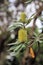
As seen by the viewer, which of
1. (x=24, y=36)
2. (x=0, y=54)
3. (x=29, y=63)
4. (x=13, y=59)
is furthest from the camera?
(x=0, y=54)

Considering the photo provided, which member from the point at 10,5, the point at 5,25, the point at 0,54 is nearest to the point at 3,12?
the point at 10,5

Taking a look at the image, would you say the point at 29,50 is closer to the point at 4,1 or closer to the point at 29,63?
the point at 29,63

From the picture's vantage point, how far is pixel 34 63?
2.39 metres

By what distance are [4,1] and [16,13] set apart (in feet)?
1.41

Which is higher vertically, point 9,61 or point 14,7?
point 14,7

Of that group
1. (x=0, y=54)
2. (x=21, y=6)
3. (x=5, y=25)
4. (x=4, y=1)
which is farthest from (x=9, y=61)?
(x=4, y=1)

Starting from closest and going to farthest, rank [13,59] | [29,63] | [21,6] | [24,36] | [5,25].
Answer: [24,36] < [29,63] < [13,59] < [5,25] < [21,6]

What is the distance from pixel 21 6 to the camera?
3211mm

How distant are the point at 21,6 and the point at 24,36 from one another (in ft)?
6.17

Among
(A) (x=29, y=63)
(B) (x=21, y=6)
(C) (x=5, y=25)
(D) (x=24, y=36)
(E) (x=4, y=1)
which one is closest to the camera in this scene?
(D) (x=24, y=36)

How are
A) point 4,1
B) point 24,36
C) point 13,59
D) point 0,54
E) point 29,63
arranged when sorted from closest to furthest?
point 24,36, point 29,63, point 13,59, point 0,54, point 4,1

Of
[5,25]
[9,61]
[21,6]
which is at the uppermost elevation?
[21,6]

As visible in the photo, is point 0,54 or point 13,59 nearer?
point 13,59

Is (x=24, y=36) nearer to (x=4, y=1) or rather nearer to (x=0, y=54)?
(x=0, y=54)
